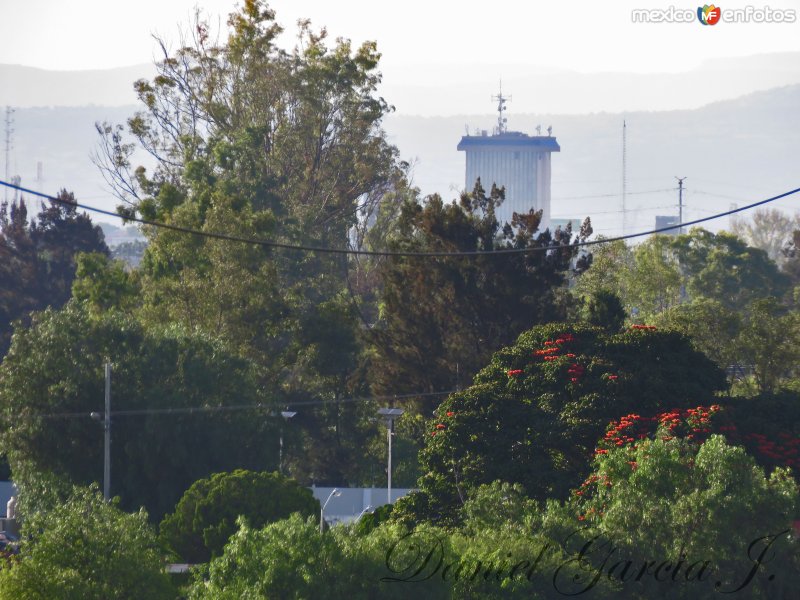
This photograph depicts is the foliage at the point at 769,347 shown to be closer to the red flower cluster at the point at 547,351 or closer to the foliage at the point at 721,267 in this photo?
the red flower cluster at the point at 547,351

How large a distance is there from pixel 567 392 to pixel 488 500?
864 cm

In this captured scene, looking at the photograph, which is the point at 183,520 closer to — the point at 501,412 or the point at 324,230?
the point at 501,412

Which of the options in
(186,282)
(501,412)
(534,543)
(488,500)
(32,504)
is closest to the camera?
(534,543)

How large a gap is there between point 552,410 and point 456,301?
21.3 m

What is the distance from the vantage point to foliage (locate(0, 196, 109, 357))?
3644 inches

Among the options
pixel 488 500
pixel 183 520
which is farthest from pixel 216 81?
pixel 488 500

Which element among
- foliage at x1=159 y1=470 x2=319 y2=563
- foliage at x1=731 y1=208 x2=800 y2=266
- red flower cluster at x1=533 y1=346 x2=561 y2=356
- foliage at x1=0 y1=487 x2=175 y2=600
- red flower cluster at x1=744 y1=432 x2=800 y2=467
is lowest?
foliage at x1=159 y1=470 x2=319 y2=563

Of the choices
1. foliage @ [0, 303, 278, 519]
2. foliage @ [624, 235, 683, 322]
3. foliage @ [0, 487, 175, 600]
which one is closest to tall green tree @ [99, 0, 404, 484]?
foliage @ [0, 303, 278, 519]

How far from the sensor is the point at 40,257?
9694 centimetres

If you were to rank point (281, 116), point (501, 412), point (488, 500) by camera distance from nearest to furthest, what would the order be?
point (488, 500), point (501, 412), point (281, 116)

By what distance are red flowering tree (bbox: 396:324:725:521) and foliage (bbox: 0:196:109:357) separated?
57.4m

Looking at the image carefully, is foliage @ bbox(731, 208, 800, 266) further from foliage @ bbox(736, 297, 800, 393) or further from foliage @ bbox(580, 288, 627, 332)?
foliage @ bbox(580, 288, 627, 332)

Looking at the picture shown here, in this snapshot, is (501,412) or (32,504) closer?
(501,412)

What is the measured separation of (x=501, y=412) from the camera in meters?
35.7
